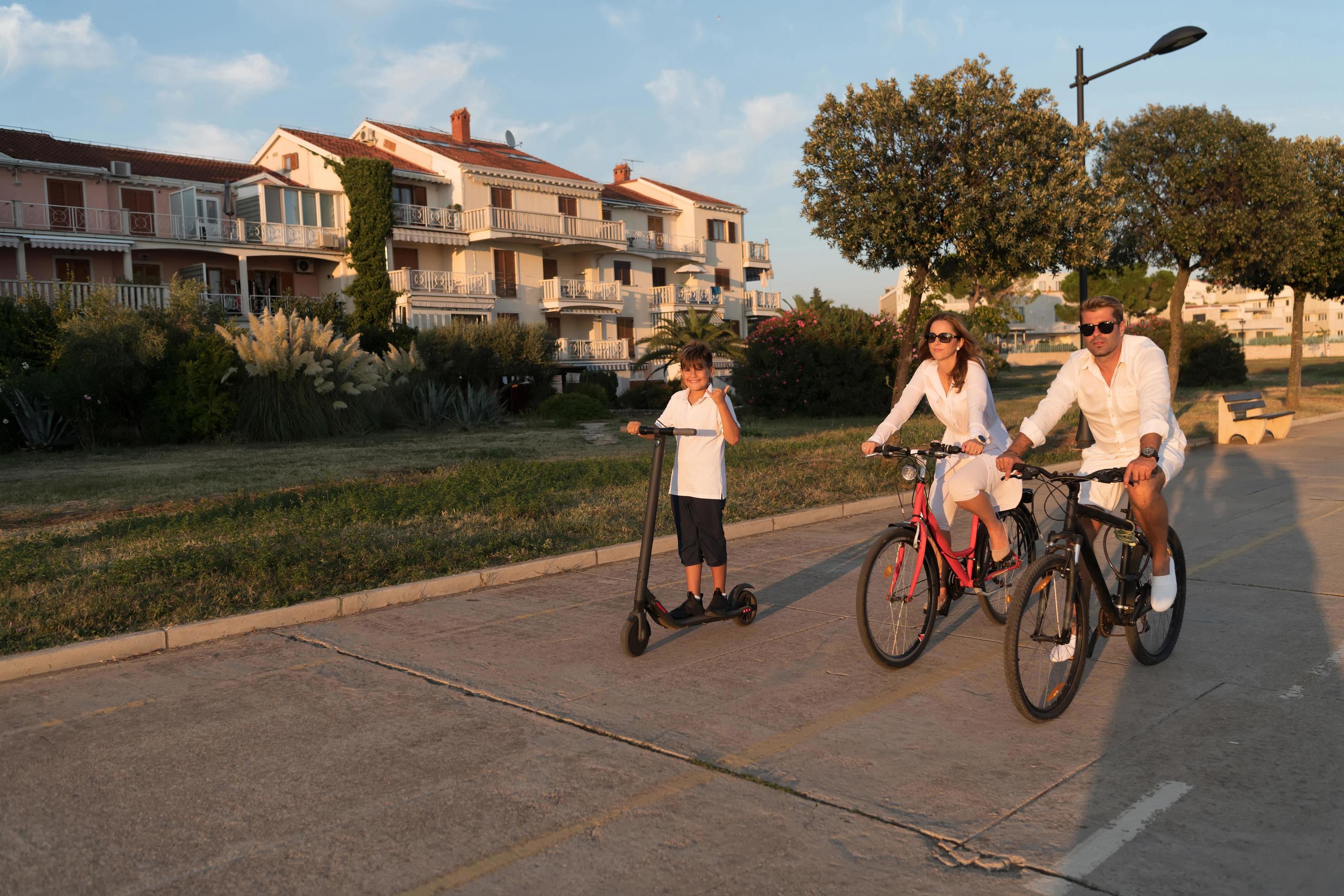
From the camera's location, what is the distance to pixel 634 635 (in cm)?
582

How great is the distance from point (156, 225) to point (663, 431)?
37350mm

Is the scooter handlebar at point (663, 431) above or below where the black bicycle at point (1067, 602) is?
above

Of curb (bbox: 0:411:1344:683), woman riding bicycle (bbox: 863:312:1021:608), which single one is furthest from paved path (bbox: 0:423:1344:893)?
woman riding bicycle (bbox: 863:312:1021:608)

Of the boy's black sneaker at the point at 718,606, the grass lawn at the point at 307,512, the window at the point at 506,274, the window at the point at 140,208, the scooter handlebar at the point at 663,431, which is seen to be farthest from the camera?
the window at the point at 506,274

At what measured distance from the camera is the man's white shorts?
5016 mm

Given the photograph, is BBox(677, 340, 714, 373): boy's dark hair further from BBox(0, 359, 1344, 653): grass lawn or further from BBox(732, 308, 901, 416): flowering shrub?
BBox(732, 308, 901, 416): flowering shrub

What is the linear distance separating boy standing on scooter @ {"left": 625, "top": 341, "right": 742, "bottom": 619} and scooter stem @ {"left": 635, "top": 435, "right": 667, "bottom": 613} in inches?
11.0

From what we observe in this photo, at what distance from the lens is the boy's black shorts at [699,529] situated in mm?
6047

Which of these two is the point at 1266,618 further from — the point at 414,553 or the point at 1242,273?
the point at 1242,273

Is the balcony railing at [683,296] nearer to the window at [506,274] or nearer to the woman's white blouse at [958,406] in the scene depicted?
the window at [506,274]

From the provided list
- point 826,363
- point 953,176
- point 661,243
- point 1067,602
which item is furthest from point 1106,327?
point 661,243

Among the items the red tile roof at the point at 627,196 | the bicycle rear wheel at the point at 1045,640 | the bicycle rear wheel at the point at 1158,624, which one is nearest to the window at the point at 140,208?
the red tile roof at the point at 627,196

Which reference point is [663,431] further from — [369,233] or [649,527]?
[369,233]

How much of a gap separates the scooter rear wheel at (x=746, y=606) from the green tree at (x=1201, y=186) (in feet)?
59.8
